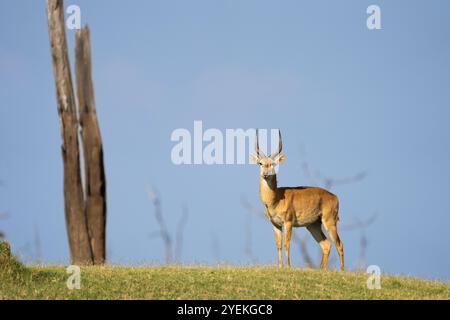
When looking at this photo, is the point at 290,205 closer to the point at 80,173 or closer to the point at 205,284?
the point at 205,284

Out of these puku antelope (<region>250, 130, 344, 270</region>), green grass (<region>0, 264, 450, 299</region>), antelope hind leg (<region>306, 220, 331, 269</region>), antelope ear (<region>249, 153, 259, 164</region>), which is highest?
antelope ear (<region>249, 153, 259, 164</region>)

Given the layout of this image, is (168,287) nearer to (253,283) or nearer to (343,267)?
(253,283)

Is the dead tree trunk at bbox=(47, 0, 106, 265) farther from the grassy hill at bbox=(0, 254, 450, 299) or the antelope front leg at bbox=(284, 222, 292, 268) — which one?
the antelope front leg at bbox=(284, 222, 292, 268)

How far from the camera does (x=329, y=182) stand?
24625mm

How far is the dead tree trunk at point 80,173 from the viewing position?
2095 cm

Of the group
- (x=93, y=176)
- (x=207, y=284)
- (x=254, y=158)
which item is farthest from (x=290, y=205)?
(x=93, y=176)

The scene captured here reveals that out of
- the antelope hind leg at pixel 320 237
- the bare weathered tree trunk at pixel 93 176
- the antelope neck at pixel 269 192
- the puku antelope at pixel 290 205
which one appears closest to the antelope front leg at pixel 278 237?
the puku antelope at pixel 290 205

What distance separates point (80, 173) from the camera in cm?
2109

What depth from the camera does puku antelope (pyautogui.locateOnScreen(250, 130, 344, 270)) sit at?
17875 millimetres

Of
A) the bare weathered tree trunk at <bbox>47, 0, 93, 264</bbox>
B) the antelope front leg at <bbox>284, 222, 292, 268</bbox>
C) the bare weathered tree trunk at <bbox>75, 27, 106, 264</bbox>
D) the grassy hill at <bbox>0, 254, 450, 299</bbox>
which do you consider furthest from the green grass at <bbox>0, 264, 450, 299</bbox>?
the bare weathered tree trunk at <bbox>75, 27, 106, 264</bbox>

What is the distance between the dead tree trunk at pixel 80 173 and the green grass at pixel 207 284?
396 cm

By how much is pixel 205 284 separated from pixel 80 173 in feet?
24.9

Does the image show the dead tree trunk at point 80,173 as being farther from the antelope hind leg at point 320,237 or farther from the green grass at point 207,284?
the antelope hind leg at point 320,237
